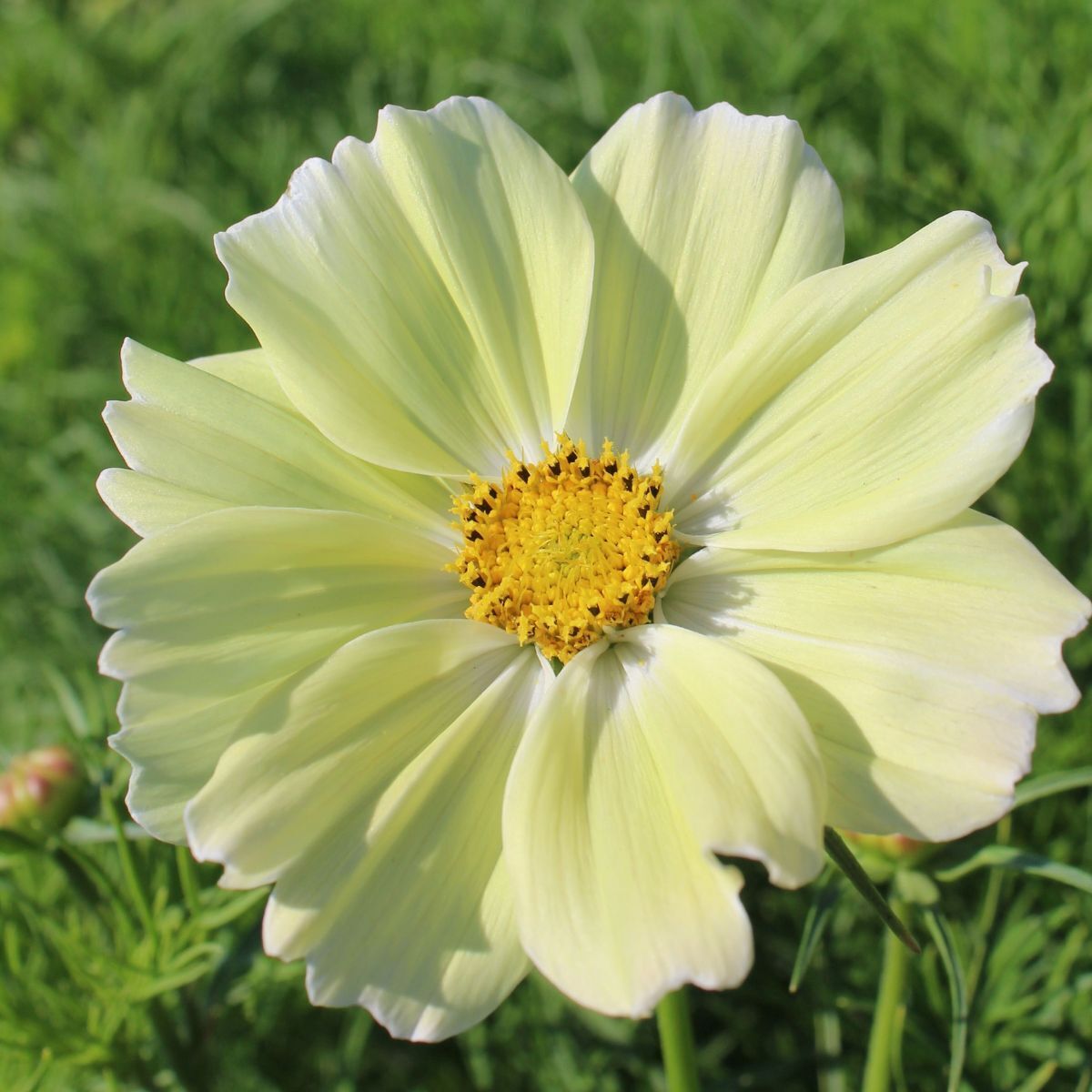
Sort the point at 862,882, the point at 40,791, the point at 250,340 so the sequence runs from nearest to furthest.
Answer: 1. the point at 862,882
2. the point at 40,791
3. the point at 250,340

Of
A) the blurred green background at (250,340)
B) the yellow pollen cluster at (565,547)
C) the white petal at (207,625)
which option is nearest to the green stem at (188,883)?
the blurred green background at (250,340)

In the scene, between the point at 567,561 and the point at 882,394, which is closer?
the point at 882,394

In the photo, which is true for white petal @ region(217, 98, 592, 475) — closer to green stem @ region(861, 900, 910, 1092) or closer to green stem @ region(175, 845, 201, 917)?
green stem @ region(175, 845, 201, 917)

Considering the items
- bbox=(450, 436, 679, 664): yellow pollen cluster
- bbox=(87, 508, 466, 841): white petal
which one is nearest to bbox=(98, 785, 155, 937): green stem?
bbox=(87, 508, 466, 841): white petal

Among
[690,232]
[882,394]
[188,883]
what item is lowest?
[188,883]

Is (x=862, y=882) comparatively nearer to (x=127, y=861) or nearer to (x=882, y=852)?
(x=882, y=852)

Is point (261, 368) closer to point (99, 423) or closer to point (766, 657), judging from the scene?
point (766, 657)

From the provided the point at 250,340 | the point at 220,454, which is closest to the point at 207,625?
the point at 220,454
